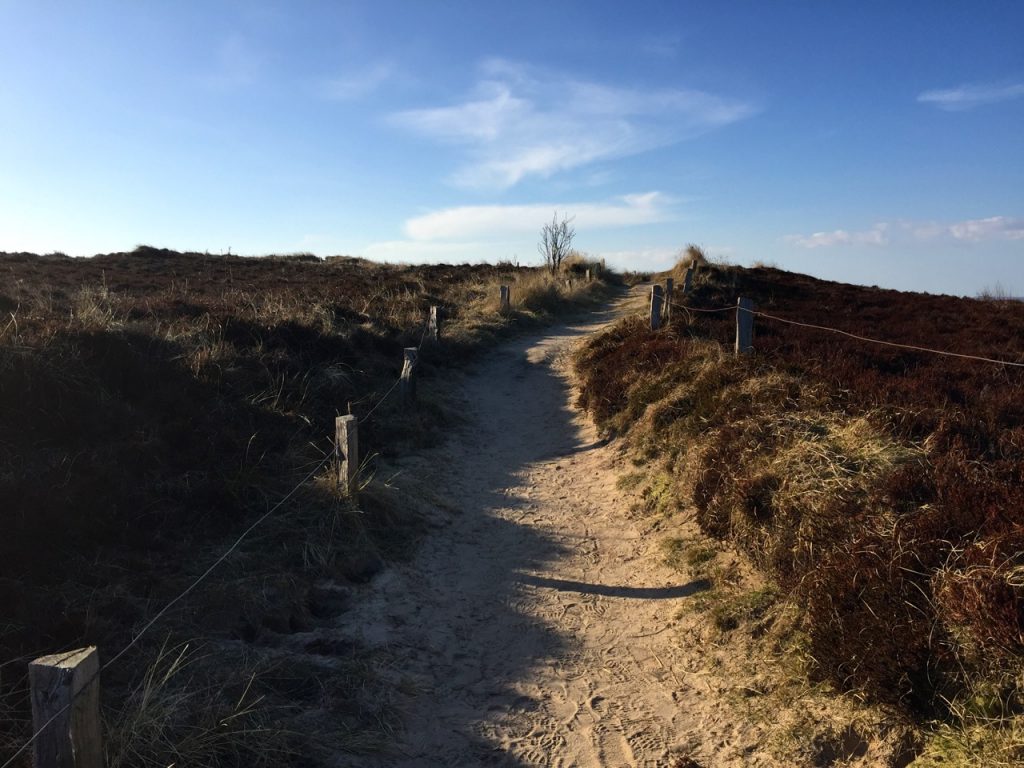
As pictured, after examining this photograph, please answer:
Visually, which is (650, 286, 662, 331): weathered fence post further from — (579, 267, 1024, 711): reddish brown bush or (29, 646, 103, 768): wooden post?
(29, 646, 103, 768): wooden post

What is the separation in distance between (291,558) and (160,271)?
2566cm

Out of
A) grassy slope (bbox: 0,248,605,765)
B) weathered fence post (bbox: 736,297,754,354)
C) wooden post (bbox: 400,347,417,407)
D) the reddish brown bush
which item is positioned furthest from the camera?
wooden post (bbox: 400,347,417,407)

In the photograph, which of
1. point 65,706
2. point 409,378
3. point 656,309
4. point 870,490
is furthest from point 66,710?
point 656,309

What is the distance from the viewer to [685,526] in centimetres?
671

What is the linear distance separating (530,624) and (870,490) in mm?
2799

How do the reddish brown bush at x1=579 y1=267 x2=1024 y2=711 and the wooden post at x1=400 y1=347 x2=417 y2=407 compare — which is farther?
the wooden post at x1=400 y1=347 x2=417 y2=407

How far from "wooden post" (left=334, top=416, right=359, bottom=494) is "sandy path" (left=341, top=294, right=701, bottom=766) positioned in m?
1.00

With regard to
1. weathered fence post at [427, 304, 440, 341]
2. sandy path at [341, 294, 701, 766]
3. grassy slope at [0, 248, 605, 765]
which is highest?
weathered fence post at [427, 304, 440, 341]

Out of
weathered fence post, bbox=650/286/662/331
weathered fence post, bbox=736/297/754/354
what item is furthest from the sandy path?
weathered fence post, bbox=650/286/662/331

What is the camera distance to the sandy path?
4.08 m

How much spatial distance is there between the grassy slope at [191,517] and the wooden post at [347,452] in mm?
159

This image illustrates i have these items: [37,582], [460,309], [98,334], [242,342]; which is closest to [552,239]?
[460,309]

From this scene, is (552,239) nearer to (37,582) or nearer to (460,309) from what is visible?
(460,309)

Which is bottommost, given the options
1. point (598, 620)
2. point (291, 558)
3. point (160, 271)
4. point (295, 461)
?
point (598, 620)
